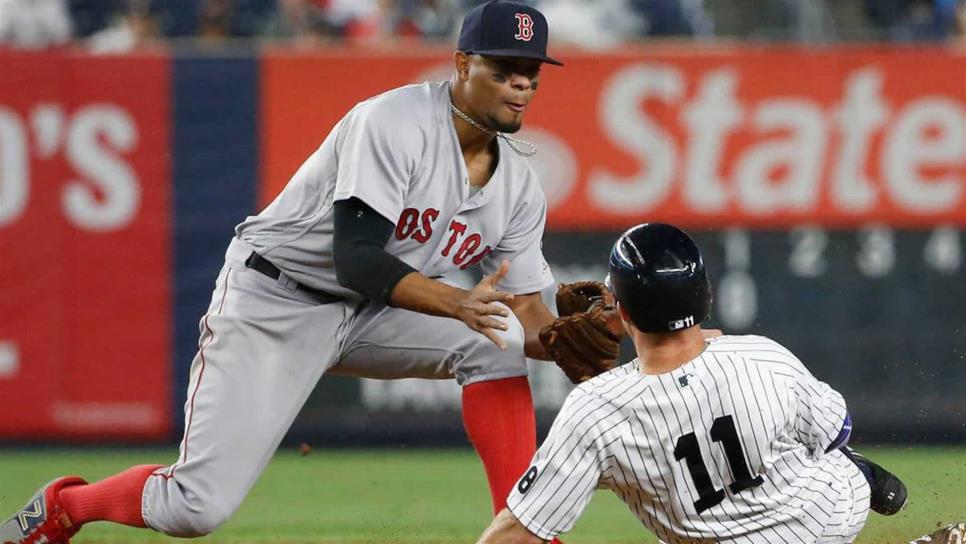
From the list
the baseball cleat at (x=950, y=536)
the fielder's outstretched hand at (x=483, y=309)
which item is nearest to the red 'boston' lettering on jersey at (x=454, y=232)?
the fielder's outstretched hand at (x=483, y=309)

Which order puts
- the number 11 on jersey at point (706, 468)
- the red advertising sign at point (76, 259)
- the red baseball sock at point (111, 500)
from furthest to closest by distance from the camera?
the red advertising sign at point (76, 259) < the red baseball sock at point (111, 500) < the number 11 on jersey at point (706, 468)

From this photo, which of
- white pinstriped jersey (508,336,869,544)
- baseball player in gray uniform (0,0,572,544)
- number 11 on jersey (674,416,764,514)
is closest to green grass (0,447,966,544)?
baseball player in gray uniform (0,0,572,544)

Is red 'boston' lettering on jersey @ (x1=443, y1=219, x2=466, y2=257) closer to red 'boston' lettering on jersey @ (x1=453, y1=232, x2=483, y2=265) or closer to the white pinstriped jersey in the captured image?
red 'boston' lettering on jersey @ (x1=453, y1=232, x2=483, y2=265)

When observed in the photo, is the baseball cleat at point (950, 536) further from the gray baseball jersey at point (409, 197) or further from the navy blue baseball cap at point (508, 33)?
the navy blue baseball cap at point (508, 33)

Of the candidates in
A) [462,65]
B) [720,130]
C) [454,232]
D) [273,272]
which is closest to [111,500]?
[273,272]

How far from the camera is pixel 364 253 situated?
4.29 meters

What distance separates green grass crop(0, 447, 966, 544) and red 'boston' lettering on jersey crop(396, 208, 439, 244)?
77.9 inches

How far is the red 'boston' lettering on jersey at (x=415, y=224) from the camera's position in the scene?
4641mm

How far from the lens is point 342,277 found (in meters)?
4.33

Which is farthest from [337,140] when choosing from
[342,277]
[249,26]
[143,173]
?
[249,26]

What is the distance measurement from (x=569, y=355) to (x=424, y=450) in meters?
5.23

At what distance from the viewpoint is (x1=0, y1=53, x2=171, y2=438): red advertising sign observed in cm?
934

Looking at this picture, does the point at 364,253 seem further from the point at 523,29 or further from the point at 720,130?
the point at 720,130

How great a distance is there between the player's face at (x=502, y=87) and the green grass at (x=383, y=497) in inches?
90.7
